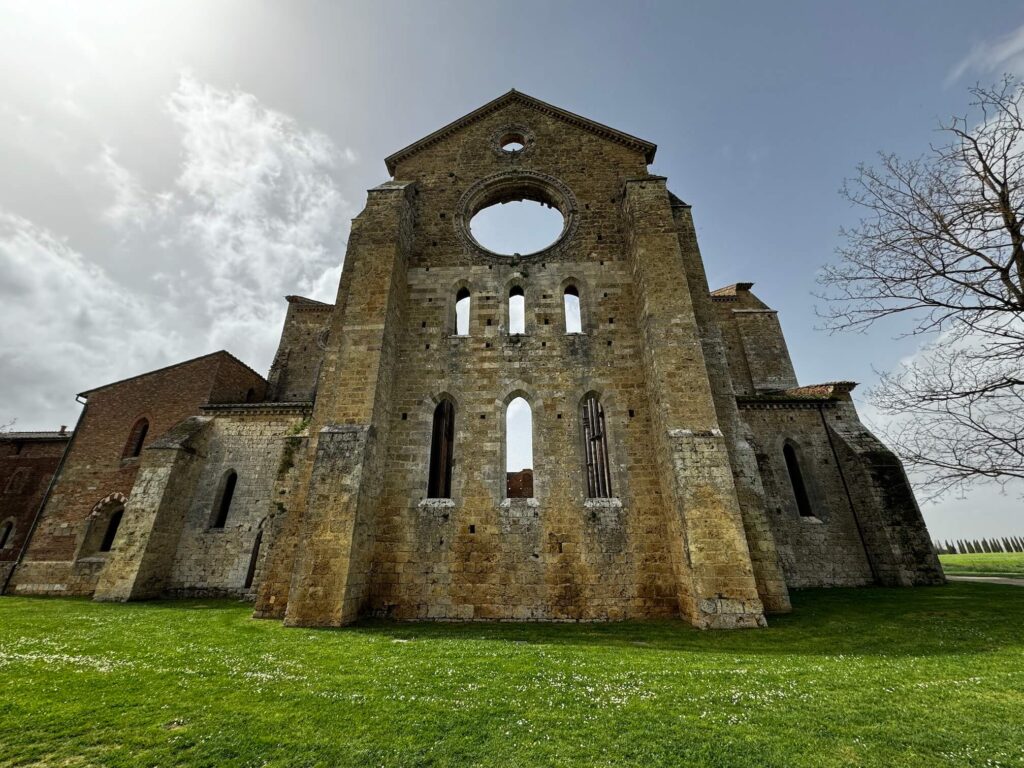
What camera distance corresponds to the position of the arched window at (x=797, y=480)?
13.4m

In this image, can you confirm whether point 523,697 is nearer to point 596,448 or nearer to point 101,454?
point 596,448

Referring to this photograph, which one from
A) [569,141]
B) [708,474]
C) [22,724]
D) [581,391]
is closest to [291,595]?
[22,724]

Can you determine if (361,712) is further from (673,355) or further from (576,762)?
(673,355)

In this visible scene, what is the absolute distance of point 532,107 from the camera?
14133 mm

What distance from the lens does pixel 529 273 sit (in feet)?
38.2

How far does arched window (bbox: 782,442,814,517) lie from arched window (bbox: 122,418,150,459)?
903 inches

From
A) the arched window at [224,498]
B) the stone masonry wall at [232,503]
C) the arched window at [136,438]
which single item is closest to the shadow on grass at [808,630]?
the stone masonry wall at [232,503]

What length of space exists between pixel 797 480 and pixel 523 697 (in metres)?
13.5

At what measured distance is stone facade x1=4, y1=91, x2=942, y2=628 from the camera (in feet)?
27.2

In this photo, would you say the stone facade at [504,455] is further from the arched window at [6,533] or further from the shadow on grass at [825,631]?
the arched window at [6,533]

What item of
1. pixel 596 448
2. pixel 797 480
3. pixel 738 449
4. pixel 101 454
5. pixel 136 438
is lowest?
pixel 738 449

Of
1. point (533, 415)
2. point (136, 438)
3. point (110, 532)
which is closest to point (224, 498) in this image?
point (110, 532)

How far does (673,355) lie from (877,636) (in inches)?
225

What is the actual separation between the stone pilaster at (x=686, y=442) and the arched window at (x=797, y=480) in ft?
22.9
